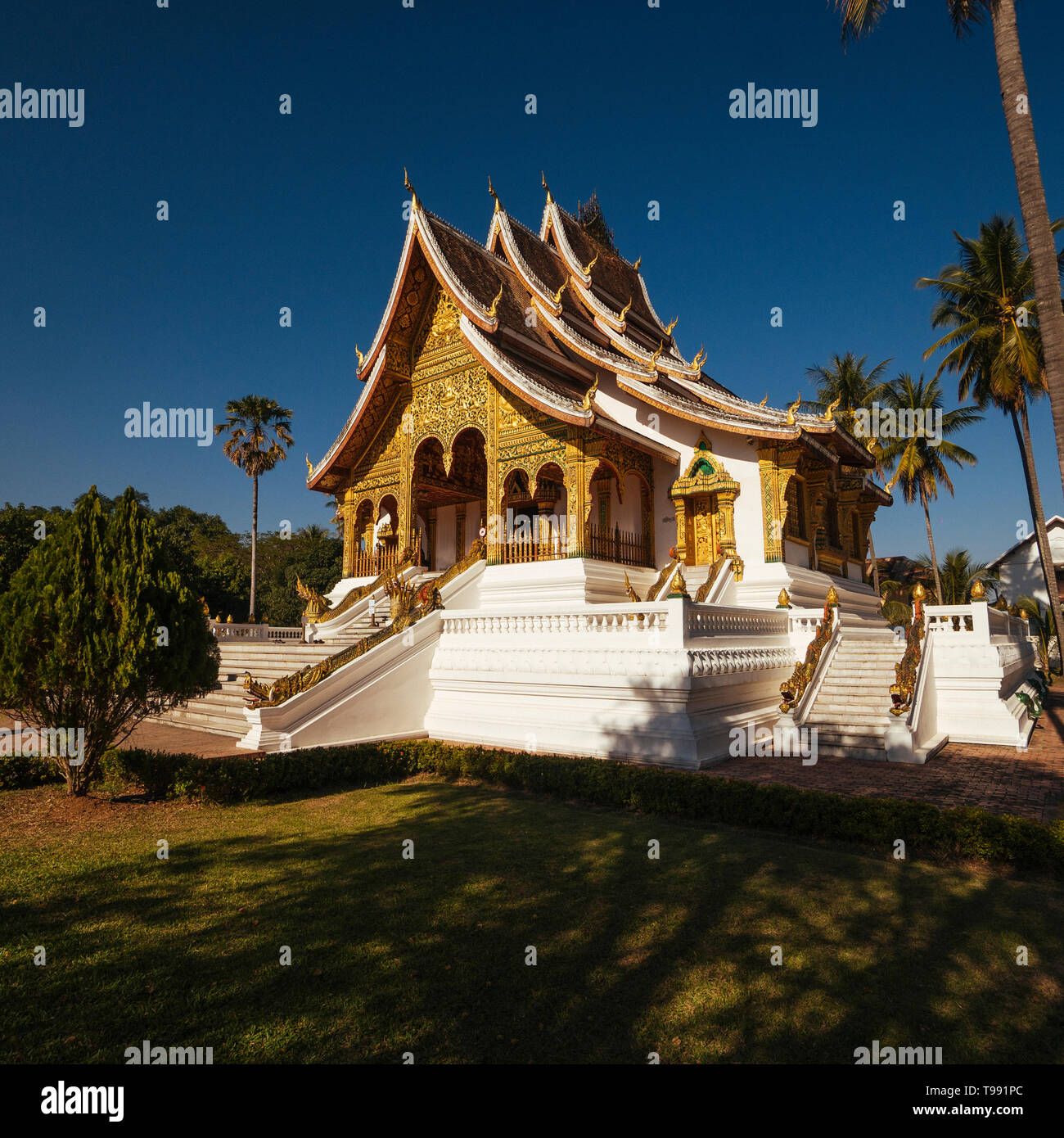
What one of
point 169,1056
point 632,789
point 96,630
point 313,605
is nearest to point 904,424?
point 313,605

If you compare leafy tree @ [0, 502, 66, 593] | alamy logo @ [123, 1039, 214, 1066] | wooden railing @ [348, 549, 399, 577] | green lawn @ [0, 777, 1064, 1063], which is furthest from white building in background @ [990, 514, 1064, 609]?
leafy tree @ [0, 502, 66, 593]

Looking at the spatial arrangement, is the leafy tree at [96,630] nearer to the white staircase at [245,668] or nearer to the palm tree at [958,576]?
the white staircase at [245,668]

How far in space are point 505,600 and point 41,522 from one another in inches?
357

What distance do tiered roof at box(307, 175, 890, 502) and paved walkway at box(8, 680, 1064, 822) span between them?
7464mm

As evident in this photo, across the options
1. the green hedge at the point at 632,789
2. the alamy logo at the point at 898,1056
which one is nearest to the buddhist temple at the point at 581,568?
the green hedge at the point at 632,789

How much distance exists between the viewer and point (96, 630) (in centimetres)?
757

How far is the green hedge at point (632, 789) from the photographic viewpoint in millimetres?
5781

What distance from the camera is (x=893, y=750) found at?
9.86m

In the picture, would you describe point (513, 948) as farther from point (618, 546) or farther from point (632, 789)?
point (618, 546)

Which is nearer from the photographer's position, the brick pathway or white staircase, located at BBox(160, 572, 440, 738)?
the brick pathway

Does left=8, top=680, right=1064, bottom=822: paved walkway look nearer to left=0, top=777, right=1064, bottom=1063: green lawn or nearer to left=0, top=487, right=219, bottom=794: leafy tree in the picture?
left=0, top=777, right=1064, bottom=1063: green lawn

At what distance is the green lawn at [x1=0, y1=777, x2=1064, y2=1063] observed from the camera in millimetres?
3178
